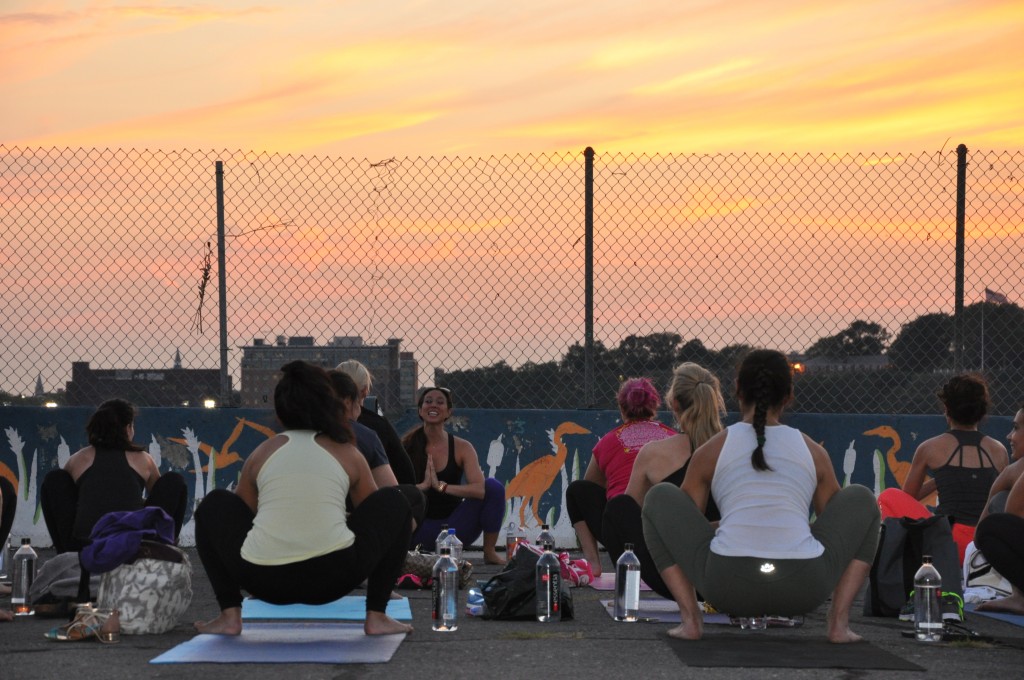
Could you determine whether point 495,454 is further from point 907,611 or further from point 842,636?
point 842,636

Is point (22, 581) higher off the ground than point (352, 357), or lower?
lower

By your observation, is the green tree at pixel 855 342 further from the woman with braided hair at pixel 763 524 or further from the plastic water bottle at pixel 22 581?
the plastic water bottle at pixel 22 581

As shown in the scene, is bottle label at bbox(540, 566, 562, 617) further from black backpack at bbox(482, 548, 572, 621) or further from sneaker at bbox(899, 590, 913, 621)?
sneaker at bbox(899, 590, 913, 621)

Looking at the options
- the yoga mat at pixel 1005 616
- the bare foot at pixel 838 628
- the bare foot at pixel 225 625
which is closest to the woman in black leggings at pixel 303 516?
the bare foot at pixel 225 625

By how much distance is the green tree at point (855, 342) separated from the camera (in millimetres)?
11258

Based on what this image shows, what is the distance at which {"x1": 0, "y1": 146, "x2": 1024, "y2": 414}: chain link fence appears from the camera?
11188 millimetres

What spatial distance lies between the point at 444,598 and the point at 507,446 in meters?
→ 4.78

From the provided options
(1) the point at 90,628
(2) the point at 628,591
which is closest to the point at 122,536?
(1) the point at 90,628

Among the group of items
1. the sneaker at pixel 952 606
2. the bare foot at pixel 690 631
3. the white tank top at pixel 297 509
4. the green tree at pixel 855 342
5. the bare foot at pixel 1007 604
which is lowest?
the bare foot at pixel 1007 604

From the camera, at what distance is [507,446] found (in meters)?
11.8

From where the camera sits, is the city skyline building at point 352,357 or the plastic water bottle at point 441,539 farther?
the city skyline building at point 352,357

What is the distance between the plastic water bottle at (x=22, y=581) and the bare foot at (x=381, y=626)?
6.96ft

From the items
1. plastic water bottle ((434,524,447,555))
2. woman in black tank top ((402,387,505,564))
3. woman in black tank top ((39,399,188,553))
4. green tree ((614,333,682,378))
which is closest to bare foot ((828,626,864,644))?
plastic water bottle ((434,524,447,555))

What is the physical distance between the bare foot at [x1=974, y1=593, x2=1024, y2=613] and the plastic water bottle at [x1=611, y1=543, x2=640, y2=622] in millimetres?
2203
